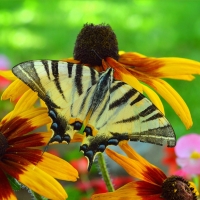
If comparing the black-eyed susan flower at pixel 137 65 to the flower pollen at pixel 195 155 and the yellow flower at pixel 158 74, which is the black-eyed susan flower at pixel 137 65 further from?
the flower pollen at pixel 195 155

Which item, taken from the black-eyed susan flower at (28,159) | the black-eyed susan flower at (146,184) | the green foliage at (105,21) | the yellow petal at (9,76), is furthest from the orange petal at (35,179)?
the green foliage at (105,21)

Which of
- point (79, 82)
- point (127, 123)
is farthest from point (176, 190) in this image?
point (79, 82)

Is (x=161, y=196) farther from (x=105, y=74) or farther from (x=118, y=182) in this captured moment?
(x=118, y=182)

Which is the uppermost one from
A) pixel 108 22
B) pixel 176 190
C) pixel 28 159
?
pixel 28 159

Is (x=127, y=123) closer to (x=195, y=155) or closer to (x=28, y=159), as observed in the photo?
(x=28, y=159)

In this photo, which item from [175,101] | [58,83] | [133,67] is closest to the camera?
[58,83]

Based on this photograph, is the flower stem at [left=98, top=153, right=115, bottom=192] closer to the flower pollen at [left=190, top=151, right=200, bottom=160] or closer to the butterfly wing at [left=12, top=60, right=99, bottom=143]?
the butterfly wing at [left=12, top=60, right=99, bottom=143]
